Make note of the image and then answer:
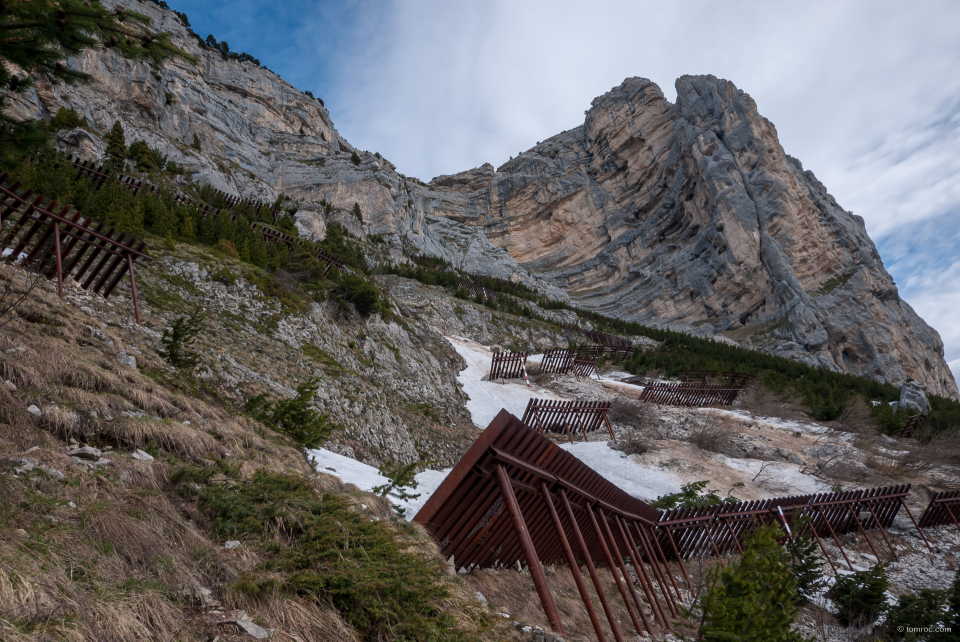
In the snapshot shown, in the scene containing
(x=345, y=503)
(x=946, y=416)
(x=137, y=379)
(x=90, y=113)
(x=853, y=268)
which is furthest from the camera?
(x=853, y=268)

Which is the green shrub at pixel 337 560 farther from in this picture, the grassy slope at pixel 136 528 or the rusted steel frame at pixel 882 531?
the rusted steel frame at pixel 882 531

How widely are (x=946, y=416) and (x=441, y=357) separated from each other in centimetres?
2298

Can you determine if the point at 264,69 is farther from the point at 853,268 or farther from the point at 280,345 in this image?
the point at 853,268

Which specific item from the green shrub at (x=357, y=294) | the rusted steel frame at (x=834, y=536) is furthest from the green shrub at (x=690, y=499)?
the green shrub at (x=357, y=294)

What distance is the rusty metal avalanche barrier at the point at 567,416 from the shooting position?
16.3m

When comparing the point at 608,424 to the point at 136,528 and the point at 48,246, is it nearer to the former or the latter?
the point at 136,528

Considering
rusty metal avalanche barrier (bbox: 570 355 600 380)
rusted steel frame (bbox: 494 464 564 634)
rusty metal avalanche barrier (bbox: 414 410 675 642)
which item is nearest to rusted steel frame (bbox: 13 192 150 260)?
rusty metal avalanche barrier (bbox: 414 410 675 642)

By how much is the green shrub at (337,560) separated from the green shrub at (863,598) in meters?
7.36

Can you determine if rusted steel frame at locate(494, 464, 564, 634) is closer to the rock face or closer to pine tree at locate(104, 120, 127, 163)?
pine tree at locate(104, 120, 127, 163)

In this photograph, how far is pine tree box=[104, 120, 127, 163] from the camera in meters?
23.8

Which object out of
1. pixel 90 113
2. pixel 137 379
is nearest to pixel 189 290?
pixel 137 379

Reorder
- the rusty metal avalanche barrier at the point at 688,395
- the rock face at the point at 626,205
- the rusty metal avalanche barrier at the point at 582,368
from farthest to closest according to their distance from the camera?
the rock face at the point at 626,205
the rusty metal avalanche barrier at the point at 582,368
the rusty metal avalanche barrier at the point at 688,395

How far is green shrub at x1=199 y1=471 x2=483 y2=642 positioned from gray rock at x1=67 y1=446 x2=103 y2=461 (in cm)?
103

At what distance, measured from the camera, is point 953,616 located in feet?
20.3
